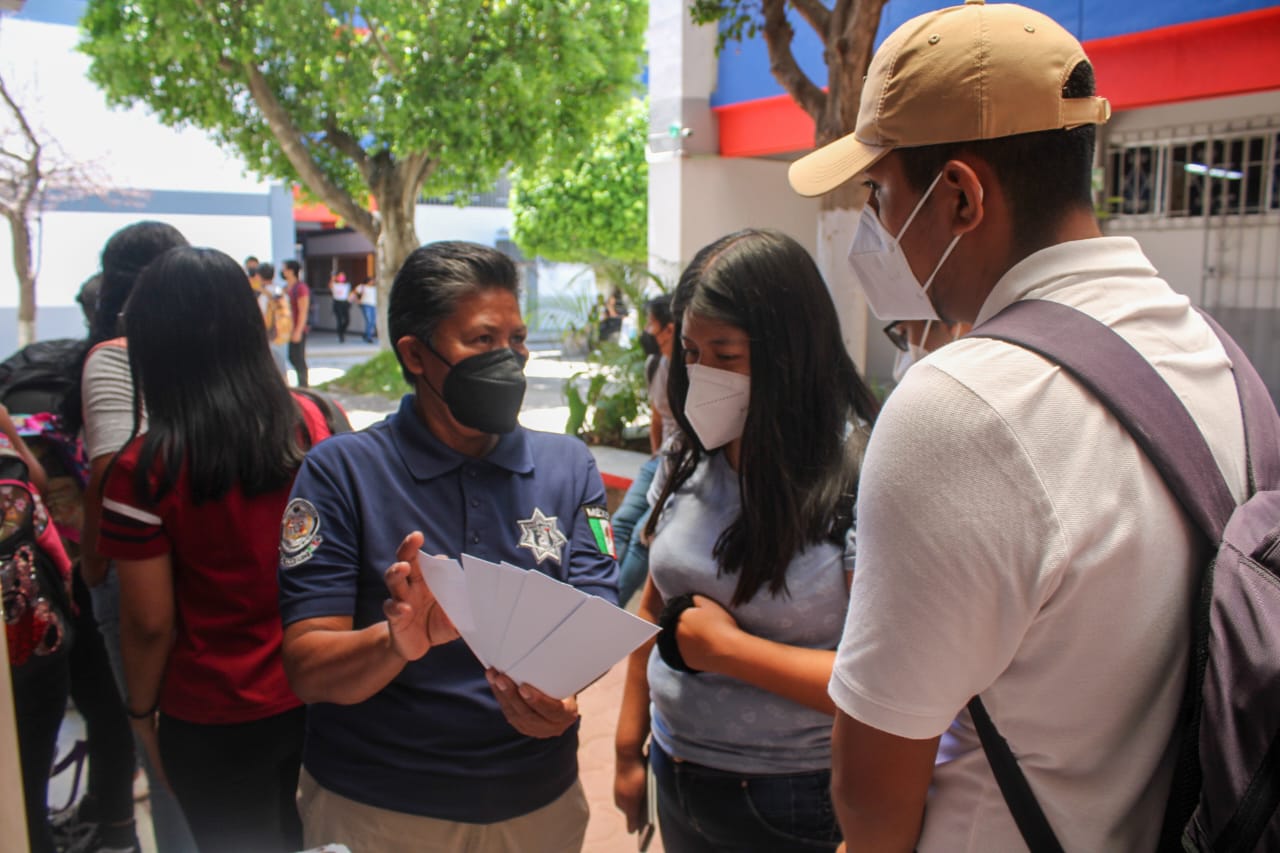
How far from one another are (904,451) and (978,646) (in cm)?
20

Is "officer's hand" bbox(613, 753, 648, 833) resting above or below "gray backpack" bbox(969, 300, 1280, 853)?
below

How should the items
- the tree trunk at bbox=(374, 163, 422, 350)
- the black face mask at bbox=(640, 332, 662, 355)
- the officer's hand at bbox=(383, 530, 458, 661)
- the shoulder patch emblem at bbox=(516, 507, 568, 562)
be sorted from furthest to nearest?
the tree trunk at bbox=(374, 163, 422, 350) → the black face mask at bbox=(640, 332, 662, 355) → the shoulder patch emblem at bbox=(516, 507, 568, 562) → the officer's hand at bbox=(383, 530, 458, 661)

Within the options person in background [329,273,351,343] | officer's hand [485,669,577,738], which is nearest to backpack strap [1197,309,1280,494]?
officer's hand [485,669,577,738]

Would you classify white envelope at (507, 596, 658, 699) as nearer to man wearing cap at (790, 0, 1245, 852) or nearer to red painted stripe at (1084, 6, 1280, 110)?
man wearing cap at (790, 0, 1245, 852)

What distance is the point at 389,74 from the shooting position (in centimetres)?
1042

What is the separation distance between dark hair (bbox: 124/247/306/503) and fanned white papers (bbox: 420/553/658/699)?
90 centimetres

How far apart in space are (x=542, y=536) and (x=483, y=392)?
29 cm

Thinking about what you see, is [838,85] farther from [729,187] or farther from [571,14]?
[571,14]

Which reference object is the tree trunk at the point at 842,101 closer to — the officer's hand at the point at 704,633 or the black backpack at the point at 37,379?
the officer's hand at the point at 704,633

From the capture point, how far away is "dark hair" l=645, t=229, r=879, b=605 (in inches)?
64.9

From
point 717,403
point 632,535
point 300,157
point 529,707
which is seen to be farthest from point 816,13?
point 300,157

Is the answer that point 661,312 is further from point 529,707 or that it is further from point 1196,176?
point 1196,176

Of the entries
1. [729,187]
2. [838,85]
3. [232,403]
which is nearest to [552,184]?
[729,187]

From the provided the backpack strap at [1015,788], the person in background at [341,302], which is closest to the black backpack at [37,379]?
the backpack strap at [1015,788]
